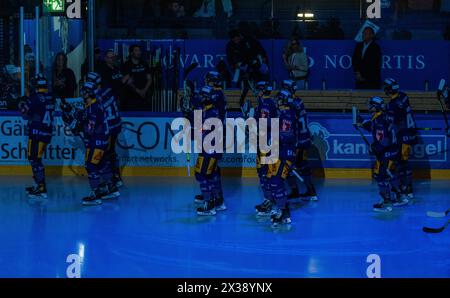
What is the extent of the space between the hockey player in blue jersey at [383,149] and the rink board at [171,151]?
3.41 m

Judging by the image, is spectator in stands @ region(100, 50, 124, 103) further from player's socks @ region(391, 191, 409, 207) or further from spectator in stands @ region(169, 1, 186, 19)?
player's socks @ region(391, 191, 409, 207)

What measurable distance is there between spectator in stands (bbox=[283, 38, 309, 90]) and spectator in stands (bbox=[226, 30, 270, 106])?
539 mm

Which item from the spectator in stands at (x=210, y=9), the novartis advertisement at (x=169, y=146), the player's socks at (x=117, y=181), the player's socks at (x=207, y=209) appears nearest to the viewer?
the player's socks at (x=207, y=209)

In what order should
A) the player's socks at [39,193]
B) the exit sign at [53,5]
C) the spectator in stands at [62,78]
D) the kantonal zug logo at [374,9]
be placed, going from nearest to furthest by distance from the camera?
1. the player's socks at [39,193]
2. the exit sign at [53,5]
3. the spectator in stands at [62,78]
4. the kantonal zug logo at [374,9]

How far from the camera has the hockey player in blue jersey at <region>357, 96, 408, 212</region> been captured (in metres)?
15.4

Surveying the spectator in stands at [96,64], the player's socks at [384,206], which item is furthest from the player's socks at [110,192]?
the player's socks at [384,206]

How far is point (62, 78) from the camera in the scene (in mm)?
20375

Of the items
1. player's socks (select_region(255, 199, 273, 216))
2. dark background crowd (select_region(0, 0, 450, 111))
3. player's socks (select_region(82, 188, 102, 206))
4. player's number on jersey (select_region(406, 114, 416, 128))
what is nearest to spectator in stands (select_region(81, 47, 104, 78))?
dark background crowd (select_region(0, 0, 450, 111))

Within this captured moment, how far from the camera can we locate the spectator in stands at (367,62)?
2178cm

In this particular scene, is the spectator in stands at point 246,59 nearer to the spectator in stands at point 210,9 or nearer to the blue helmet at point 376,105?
the spectator in stands at point 210,9

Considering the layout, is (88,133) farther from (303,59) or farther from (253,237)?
(303,59)

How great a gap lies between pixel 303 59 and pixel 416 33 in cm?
314

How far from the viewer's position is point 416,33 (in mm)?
22922

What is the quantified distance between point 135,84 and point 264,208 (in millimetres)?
6264
